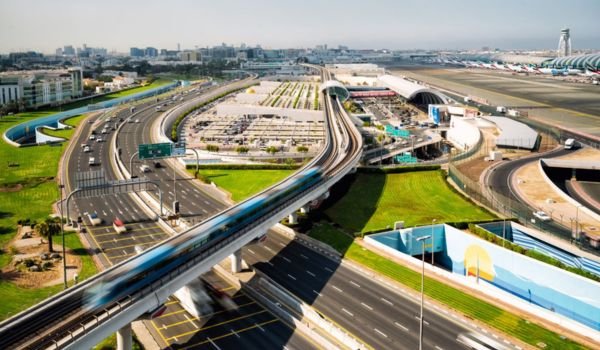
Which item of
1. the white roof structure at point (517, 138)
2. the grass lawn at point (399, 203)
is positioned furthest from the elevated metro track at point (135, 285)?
the white roof structure at point (517, 138)

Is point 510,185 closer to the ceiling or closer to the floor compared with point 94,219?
closer to the ceiling

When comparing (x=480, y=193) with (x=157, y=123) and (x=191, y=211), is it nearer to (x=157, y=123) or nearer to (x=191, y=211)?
(x=191, y=211)

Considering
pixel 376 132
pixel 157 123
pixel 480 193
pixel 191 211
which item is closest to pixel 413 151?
pixel 376 132

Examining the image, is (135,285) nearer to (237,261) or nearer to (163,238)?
(237,261)

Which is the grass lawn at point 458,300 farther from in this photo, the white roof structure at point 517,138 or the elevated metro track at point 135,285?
the white roof structure at point 517,138

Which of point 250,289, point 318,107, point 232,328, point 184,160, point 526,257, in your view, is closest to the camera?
point 232,328

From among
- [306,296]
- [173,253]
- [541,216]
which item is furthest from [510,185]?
[173,253]
